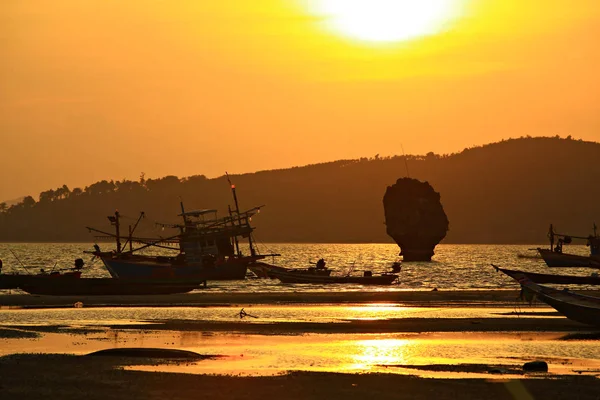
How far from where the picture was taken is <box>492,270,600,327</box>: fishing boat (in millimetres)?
45656

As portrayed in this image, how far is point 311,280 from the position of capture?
9681 centimetres

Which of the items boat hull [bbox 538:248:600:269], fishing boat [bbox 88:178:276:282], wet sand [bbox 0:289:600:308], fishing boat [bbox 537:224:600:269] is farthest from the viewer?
boat hull [bbox 538:248:600:269]

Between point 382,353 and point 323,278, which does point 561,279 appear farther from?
point 382,353

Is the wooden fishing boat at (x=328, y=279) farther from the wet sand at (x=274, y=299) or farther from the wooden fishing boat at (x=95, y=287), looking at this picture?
the wooden fishing boat at (x=95, y=287)

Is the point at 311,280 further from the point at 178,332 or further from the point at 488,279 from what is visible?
the point at 178,332

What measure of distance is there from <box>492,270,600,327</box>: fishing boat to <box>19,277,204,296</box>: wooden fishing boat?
34380 millimetres

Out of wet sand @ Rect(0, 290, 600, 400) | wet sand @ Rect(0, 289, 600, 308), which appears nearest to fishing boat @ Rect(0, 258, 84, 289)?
wet sand @ Rect(0, 289, 600, 308)

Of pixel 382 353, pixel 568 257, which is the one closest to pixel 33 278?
pixel 382 353

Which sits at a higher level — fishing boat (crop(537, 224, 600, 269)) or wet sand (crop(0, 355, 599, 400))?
fishing boat (crop(537, 224, 600, 269))

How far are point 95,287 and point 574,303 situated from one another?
37615mm

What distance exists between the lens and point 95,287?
7381cm

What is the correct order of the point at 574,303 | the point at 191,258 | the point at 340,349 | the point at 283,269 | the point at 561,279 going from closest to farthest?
the point at 340,349
the point at 574,303
the point at 561,279
the point at 283,269
the point at 191,258

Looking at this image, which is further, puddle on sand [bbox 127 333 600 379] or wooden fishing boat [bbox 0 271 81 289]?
wooden fishing boat [bbox 0 271 81 289]

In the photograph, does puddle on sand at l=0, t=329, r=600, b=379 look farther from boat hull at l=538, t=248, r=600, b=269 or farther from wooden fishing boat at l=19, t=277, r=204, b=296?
boat hull at l=538, t=248, r=600, b=269
